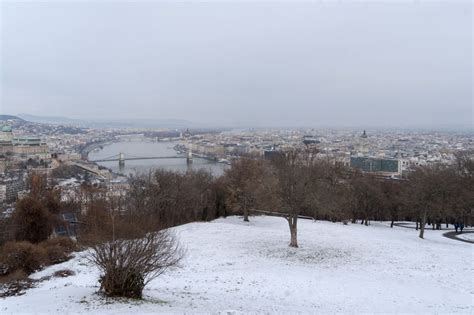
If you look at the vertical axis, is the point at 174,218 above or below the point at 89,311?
below

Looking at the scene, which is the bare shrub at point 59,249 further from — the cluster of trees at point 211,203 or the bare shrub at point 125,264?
the bare shrub at point 125,264

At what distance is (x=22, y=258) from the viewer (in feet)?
41.6

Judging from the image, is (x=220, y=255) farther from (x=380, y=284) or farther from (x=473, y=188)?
(x=473, y=188)

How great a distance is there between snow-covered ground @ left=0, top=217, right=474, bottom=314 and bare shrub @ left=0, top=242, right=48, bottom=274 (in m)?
0.62

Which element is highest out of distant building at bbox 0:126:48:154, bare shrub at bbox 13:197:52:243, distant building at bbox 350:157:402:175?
distant building at bbox 0:126:48:154

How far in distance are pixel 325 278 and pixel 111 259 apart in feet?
23.9

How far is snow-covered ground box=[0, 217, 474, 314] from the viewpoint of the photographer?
8820mm

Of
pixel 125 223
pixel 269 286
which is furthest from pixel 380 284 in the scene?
pixel 125 223

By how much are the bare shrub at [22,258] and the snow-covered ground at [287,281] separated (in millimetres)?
618

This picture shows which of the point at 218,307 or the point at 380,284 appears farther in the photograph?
the point at 380,284

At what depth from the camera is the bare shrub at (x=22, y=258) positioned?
12.4 metres

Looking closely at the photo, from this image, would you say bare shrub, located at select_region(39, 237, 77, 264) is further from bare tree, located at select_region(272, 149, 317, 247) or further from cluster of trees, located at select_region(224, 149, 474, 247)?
bare tree, located at select_region(272, 149, 317, 247)

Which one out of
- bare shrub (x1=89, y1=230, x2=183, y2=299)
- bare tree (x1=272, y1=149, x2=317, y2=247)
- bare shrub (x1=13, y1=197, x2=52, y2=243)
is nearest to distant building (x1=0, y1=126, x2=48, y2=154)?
bare shrub (x1=13, y1=197, x2=52, y2=243)

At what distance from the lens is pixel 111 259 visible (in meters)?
8.80
